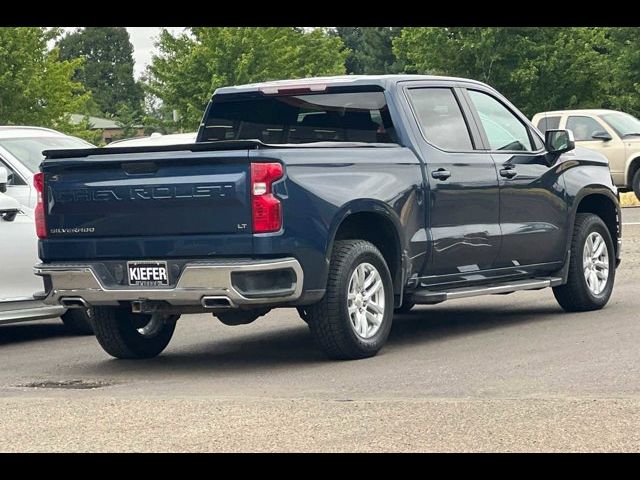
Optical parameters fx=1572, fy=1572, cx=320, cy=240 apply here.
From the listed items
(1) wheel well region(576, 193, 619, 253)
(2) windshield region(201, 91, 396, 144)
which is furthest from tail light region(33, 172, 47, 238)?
(1) wheel well region(576, 193, 619, 253)

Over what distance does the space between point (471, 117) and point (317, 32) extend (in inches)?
2507

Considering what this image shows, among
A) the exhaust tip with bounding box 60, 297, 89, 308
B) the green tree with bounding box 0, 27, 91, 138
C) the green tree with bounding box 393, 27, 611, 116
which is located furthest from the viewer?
the green tree with bounding box 393, 27, 611, 116

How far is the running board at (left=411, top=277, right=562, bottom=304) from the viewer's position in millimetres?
11195

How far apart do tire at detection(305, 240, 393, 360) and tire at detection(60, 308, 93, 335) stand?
3.28 meters

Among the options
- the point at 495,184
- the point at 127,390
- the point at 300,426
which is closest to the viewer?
the point at 300,426

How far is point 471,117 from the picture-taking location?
474 inches

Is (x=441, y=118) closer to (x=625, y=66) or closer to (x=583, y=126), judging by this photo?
(x=583, y=126)

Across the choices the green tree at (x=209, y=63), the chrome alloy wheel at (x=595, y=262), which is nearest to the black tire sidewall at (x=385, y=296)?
the chrome alloy wheel at (x=595, y=262)

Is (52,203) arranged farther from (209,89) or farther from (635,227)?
(209,89)

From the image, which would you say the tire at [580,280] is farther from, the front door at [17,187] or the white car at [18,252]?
the front door at [17,187]

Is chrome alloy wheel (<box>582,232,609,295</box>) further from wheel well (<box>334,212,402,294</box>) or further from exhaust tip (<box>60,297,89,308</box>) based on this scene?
exhaust tip (<box>60,297,89,308</box>)

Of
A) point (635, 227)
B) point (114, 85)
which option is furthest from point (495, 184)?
point (114, 85)

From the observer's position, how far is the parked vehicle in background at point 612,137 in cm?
2877

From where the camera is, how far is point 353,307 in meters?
10.4
